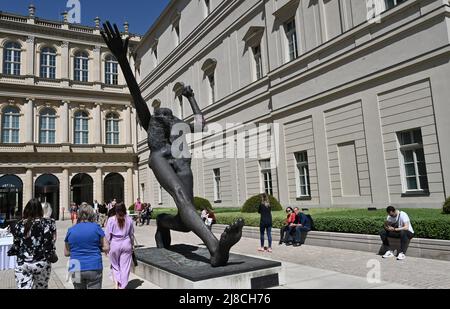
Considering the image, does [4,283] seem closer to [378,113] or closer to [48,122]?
[378,113]

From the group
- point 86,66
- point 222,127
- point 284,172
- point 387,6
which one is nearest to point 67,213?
point 86,66

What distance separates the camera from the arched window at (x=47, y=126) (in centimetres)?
3750

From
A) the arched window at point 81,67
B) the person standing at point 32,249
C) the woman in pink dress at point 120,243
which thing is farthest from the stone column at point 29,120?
the person standing at point 32,249

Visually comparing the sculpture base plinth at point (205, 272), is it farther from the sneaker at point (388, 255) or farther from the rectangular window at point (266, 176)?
the rectangular window at point (266, 176)

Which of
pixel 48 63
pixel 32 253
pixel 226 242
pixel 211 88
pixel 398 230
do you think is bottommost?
pixel 398 230

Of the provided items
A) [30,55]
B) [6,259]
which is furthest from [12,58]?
[6,259]

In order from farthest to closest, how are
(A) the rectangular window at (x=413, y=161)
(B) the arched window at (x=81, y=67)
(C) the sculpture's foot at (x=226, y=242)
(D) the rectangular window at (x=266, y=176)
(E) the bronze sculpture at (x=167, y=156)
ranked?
(B) the arched window at (x=81, y=67), (D) the rectangular window at (x=266, y=176), (A) the rectangular window at (x=413, y=161), (E) the bronze sculpture at (x=167, y=156), (C) the sculpture's foot at (x=226, y=242)

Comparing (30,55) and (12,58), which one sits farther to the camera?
(30,55)

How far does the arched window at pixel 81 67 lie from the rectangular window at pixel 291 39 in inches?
1097

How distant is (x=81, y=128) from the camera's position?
3959 centimetres

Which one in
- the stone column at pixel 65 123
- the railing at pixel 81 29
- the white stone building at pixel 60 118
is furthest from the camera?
the railing at pixel 81 29

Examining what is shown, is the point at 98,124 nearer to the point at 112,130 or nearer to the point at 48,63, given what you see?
the point at 112,130

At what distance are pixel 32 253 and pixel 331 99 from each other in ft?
44.6
